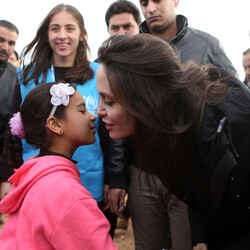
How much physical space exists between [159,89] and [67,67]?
1423mm

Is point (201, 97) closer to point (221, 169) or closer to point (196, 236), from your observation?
point (221, 169)

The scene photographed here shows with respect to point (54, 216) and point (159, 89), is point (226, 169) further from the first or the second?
point (54, 216)

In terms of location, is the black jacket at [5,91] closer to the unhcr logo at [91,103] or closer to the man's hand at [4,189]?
the man's hand at [4,189]

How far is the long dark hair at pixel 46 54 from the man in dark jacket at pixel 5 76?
0.96 meters

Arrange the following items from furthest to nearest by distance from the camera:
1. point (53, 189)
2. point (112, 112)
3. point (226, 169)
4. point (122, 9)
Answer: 1. point (122, 9)
2. point (112, 112)
3. point (53, 189)
4. point (226, 169)

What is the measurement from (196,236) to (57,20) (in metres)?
2.12

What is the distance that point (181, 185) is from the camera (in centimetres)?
196

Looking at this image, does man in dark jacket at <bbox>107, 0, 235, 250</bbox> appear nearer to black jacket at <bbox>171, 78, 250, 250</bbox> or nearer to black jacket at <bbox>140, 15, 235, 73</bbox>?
black jacket at <bbox>140, 15, 235, 73</bbox>

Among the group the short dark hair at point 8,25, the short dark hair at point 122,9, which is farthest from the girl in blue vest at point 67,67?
the short dark hair at point 8,25

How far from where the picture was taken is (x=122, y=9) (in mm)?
3654

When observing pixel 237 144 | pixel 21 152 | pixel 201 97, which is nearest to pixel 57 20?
pixel 21 152

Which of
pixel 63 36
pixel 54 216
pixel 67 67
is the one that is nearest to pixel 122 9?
pixel 63 36

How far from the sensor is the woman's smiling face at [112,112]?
1739 millimetres

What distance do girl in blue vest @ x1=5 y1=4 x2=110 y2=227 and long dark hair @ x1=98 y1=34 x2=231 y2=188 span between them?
91 cm
